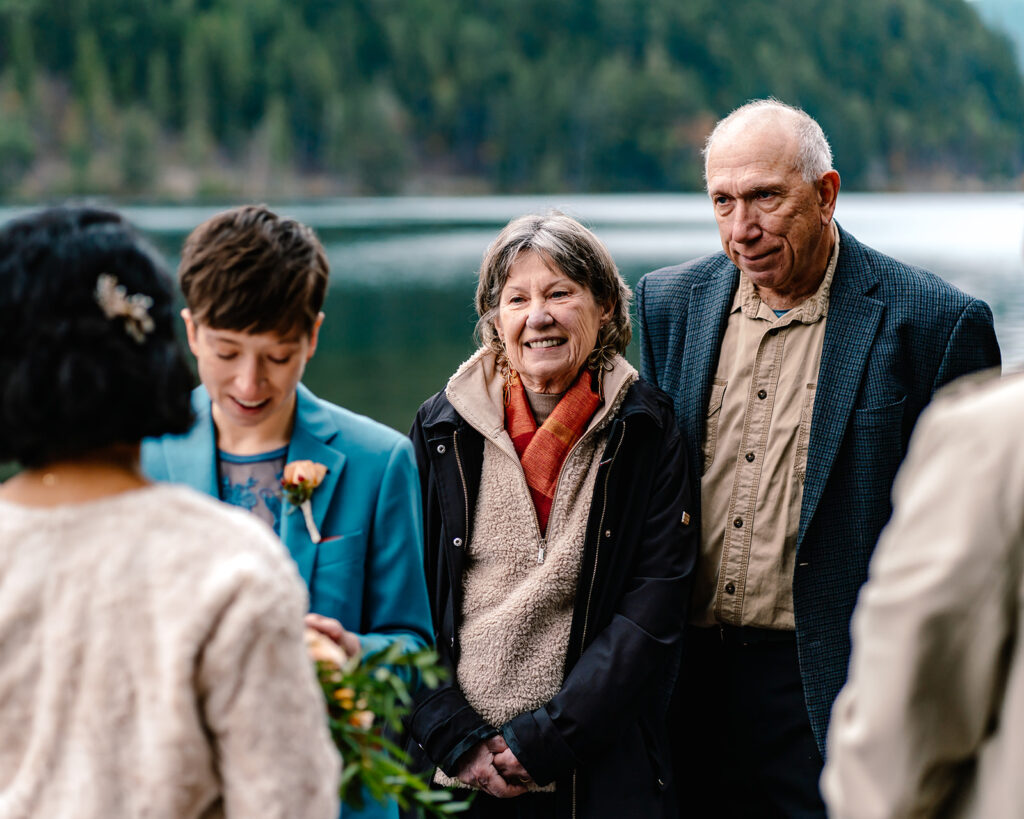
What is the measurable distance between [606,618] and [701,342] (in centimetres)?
87

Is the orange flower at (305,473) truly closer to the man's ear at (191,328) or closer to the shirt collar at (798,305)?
the man's ear at (191,328)

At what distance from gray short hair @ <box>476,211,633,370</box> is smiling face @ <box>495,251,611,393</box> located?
0.03 metres

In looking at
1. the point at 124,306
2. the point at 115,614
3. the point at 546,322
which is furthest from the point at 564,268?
the point at 115,614

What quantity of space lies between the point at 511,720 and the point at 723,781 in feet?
2.61

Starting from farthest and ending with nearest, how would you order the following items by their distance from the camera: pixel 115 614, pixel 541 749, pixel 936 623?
pixel 541 749 → pixel 115 614 → pixel 936 623

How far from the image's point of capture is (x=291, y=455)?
6.99 ft

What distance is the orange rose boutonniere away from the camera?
2064 millimetres

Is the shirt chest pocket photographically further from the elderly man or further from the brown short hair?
the brown short hair

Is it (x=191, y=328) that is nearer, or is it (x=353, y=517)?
(x=191, y=328)

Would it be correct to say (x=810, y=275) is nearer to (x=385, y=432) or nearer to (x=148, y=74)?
(x=385, y=432)

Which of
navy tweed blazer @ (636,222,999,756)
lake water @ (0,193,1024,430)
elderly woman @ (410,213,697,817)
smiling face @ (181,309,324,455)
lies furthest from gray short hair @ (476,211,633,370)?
lake water @ (0,193,1024,430)

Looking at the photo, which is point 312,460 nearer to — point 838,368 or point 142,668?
point 142,668

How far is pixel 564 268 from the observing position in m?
2.94

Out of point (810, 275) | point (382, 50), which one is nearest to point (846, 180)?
point (382, 50)
